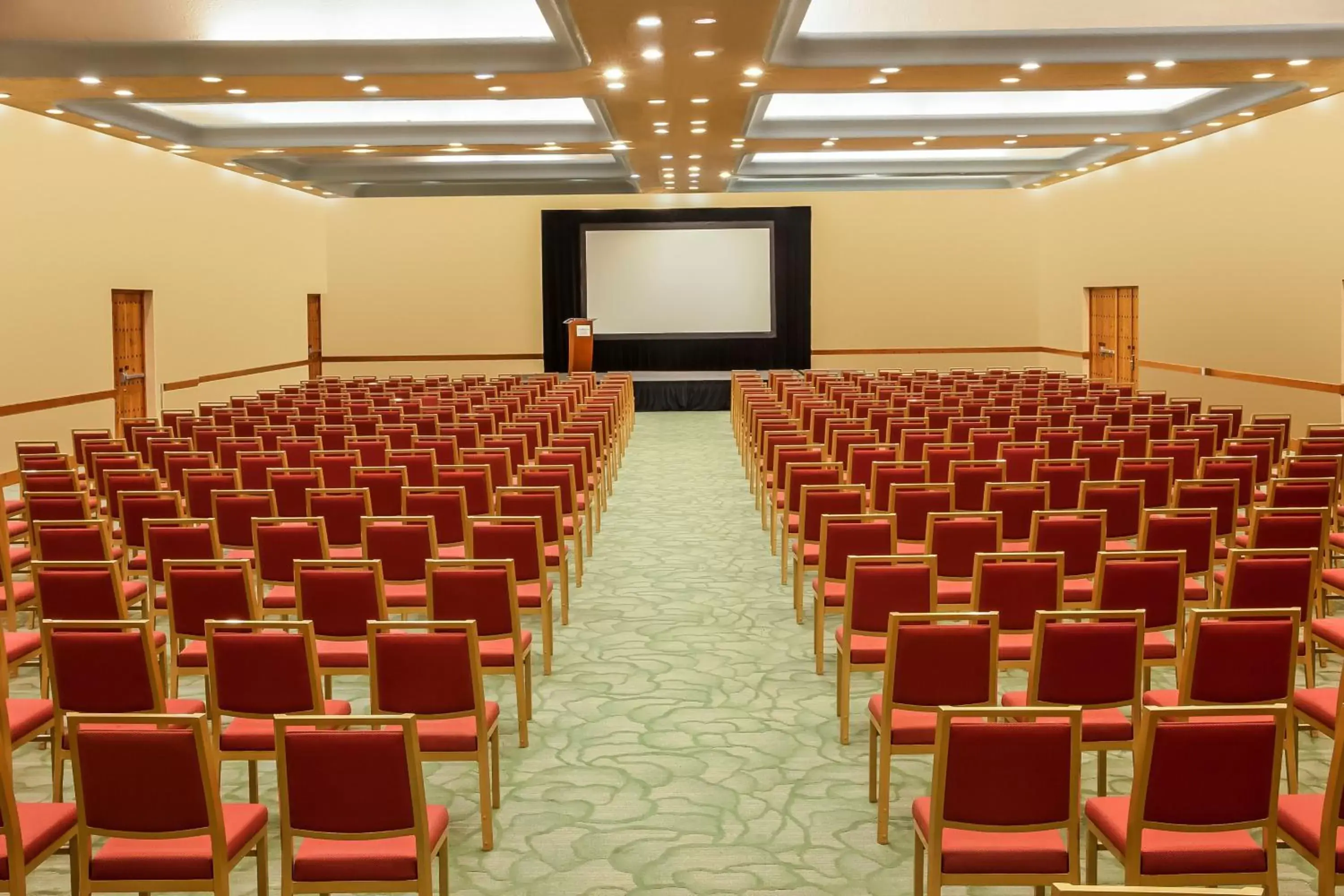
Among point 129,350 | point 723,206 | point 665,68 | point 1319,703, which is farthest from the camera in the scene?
point 723,206

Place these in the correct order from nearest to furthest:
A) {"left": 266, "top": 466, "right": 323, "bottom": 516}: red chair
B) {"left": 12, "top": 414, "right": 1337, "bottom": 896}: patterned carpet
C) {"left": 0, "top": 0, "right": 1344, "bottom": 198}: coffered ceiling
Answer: {"left": 12, "top": 414, "right": 1337, "bottom": 896}: patterned carpet, {"left": 266, "top": 466, "right": 323, "bottom": 516}: red chair, {"left": 0, "top": 0, "right": 1344, "bottom": 198}: coffered ceiling

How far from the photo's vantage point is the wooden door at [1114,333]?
20.8m

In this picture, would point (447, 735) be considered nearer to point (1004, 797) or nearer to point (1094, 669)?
point (1004, 797)

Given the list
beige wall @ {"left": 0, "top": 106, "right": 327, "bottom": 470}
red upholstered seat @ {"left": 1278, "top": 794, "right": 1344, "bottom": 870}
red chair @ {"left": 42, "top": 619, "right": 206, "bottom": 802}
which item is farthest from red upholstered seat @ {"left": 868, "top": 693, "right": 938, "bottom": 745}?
beige wall @ {"left": 0, "top": 106, "right": 327, "bottom": 470}

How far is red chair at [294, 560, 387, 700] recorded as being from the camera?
5387 millimetres

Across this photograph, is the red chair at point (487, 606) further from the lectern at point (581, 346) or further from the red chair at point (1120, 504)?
the lectern at point (581, 346)

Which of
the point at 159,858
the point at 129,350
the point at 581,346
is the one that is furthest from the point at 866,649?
the point at 581,346

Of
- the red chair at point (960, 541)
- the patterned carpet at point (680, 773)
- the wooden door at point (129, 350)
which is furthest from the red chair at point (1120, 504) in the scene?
the wooden door at point (129, 350)

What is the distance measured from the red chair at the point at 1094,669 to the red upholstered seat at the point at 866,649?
958mm

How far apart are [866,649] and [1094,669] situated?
1.18 meters

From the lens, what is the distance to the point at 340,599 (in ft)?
17.9

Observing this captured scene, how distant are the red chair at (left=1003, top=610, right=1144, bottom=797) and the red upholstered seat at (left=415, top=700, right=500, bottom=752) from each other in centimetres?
196

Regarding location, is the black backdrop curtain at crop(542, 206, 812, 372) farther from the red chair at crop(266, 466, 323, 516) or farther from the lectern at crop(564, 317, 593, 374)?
the red chair at crop(266, 466, 323, 516)

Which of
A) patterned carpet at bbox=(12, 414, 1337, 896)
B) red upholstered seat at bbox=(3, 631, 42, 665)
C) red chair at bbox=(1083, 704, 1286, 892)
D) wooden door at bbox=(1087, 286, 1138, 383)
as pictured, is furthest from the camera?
wooden door at bbox=(1087, 286, 1138, 383)
